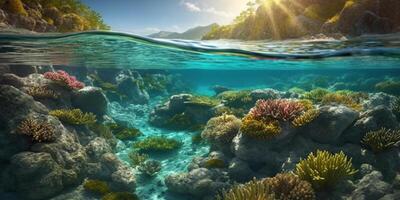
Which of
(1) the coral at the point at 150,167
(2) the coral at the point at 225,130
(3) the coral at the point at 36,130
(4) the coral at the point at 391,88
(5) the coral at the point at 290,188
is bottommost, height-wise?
(1) the coral at the point at 150,167

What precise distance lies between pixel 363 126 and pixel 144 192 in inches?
348

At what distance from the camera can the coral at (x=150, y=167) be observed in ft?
43.4

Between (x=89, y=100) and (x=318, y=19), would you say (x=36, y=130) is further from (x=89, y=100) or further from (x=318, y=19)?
(x=318, y=19)

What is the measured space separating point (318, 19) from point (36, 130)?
1638 centimetres

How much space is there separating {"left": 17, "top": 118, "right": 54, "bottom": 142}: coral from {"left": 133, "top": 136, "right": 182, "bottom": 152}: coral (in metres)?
5.17

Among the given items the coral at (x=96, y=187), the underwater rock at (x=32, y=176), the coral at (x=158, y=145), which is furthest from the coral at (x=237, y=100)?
the underwater rock at (x=32, y=176)

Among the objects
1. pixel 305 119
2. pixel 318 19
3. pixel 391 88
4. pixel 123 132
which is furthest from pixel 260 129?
pixel 391 88

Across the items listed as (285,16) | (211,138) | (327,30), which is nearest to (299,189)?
(211,138)

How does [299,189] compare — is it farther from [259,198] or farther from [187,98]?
[187,98]

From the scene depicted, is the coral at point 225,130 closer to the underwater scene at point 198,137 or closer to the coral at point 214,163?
the underwater scene at point 198,137

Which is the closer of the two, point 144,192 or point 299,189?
point 299,189

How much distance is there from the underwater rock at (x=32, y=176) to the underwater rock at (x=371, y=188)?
1002 cm

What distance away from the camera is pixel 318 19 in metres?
18.3

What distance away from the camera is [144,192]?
12.2 meters
